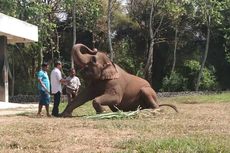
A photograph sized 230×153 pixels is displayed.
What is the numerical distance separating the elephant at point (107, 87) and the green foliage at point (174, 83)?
2121 cm

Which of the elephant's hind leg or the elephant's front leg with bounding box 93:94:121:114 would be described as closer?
the elephant's front leg with bounding box 93:94:121:114

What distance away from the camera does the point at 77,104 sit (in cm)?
1312

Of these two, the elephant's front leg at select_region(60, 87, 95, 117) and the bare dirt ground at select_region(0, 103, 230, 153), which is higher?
the elephant's front leg at select_region(60, 87, 95, 117)

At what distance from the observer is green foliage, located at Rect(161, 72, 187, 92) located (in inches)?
1361

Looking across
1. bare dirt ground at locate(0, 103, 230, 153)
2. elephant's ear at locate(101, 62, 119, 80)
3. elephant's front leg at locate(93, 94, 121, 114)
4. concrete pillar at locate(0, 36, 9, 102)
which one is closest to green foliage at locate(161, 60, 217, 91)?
concrete pillar at locate(0, 36, 9, 102)

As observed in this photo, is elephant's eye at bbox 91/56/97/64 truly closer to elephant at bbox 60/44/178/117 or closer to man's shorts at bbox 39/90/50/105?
elephant at bbox 60/44/178/117

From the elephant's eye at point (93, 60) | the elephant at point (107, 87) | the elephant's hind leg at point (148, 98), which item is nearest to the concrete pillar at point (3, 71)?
the elephant at point (107, 87)

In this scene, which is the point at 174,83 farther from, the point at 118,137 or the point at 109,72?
the point at 118,137

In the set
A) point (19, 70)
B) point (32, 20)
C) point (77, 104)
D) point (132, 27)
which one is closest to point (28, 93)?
point (19, 70)

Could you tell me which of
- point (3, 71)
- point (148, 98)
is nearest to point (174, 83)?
point (3, 71)

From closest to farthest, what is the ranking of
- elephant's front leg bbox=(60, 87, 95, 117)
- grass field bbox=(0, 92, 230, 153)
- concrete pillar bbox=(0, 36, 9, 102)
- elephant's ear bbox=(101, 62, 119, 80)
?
grass field bbox=(0, 92, 230, 153), elephant's ear bbox=(101, 62, 119, 80), elephant's front leg bbox=(60, 87, 95, 117), concrete pillar bbox=(0, 36, 9, 102)

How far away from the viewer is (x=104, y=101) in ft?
41.3

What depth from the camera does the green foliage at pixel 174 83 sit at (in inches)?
1361

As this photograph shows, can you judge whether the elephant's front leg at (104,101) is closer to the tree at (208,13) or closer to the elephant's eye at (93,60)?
the elephant's eye at (93,60)
